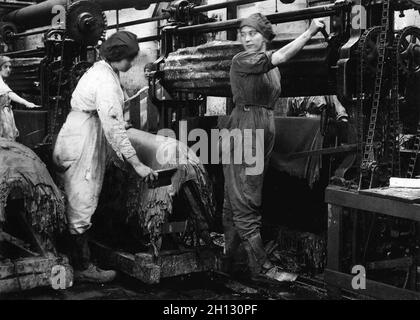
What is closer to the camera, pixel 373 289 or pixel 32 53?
pixel 373 289

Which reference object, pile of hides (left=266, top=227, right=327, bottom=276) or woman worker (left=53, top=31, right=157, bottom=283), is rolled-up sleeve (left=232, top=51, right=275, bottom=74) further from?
pile of hides (left=266, top=227, right=327, bottom=276)

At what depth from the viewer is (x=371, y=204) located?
381cm

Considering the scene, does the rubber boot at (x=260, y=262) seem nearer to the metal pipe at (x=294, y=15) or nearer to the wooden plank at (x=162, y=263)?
the wooden plank at (x=162, y=263)

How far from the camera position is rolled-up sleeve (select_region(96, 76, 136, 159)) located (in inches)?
183

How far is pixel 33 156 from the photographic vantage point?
4734 mm

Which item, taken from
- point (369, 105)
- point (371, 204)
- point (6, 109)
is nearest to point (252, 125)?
point (369, 105)

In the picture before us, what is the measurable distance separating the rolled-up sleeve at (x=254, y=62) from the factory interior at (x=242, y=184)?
0.02 metres

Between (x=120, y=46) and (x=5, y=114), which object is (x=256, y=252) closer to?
(x=120, y=46)

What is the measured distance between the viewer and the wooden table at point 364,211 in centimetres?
360

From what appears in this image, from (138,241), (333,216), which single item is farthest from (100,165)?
(333,216)

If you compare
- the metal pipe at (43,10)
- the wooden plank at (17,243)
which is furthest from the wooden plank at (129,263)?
→ the metal pipe at (43,10)

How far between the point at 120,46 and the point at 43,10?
15.3ft

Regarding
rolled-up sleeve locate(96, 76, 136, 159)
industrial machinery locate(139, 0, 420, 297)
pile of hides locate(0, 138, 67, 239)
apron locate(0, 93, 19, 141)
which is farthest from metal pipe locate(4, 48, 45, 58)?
industrial machinery locate(139, 0, 420, 297)

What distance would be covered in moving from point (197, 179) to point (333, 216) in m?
1.20
